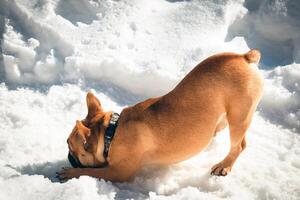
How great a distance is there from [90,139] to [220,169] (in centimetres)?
137

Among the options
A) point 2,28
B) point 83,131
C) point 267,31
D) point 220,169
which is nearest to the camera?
point 83,131

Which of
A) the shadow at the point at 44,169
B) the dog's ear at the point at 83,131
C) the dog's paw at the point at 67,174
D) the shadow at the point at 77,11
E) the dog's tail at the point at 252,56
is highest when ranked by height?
the dog's tail at the point at 252,56

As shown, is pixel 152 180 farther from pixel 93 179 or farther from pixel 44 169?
pixel 44 169

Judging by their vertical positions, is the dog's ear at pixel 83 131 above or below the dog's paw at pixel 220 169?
above

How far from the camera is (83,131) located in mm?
3574

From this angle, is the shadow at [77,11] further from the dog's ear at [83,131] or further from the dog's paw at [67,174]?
the dog's paw at [67,174]

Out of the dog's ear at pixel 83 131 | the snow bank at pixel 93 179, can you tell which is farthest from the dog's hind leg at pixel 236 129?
the dog's ear at pixel 83 131

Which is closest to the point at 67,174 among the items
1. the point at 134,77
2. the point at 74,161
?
the point at 74,161

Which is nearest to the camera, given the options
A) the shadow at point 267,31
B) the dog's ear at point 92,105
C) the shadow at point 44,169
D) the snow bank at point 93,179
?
the snow bank at point 93,179

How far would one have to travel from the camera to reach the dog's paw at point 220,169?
3.80 metres

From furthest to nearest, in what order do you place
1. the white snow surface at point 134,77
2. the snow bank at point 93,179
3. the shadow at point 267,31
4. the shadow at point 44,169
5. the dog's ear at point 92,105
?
the shadow at point 267,31
the dog's ear at point 92,105
the shadow at point 44,169
the white snow surface at point 134,77
the snow bank at point 93,179

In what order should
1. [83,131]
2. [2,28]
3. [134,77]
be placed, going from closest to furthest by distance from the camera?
[83,131] < [134,77] < [2,28]

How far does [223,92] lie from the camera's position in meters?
3.60

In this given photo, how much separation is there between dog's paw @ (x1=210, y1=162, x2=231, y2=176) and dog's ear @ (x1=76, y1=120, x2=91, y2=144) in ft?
4.37
